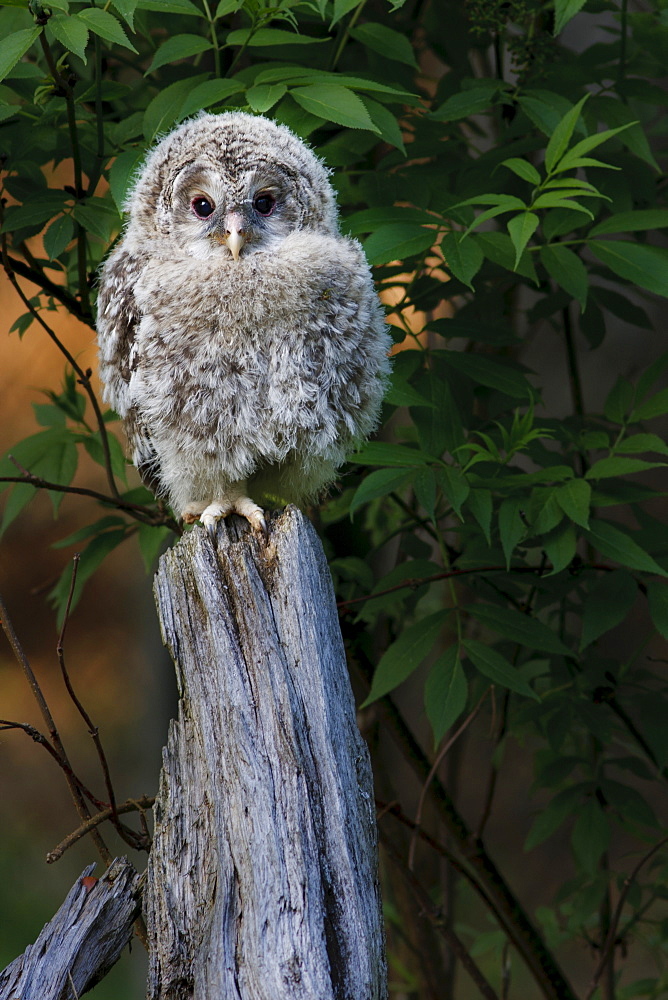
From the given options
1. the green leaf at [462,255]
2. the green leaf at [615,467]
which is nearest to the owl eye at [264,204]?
the green leaf at [462,255]

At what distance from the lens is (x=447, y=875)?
11.8 feet

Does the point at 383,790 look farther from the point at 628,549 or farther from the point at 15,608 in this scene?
the point at 15,608

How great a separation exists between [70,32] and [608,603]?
1783 mm

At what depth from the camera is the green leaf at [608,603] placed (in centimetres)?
226

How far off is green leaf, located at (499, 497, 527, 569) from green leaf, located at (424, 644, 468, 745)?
40cm

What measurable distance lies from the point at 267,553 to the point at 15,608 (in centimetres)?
340

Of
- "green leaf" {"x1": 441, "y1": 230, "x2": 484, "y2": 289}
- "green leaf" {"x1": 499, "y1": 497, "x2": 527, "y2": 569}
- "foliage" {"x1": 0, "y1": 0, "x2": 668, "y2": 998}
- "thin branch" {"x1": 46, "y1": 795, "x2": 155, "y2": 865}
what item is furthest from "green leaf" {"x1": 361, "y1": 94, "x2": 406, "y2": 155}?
"thin branch" {"x1": 46, "y1": 795, "x2": 155, "y2": 865}

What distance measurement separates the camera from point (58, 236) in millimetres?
2115

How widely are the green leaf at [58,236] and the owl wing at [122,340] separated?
124 millimetres

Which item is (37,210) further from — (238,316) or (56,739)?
(56,739)

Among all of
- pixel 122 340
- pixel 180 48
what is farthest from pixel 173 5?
pixel 122 340

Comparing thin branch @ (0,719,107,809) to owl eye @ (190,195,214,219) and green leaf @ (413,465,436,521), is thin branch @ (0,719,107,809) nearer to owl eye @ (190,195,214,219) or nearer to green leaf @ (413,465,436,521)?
green leaf @ (413,465,436,521)

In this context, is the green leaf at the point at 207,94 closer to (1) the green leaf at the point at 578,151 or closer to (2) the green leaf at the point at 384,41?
(2) the green leaf at the point at 384,41

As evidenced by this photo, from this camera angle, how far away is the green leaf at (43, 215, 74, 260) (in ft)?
A: 6.86
